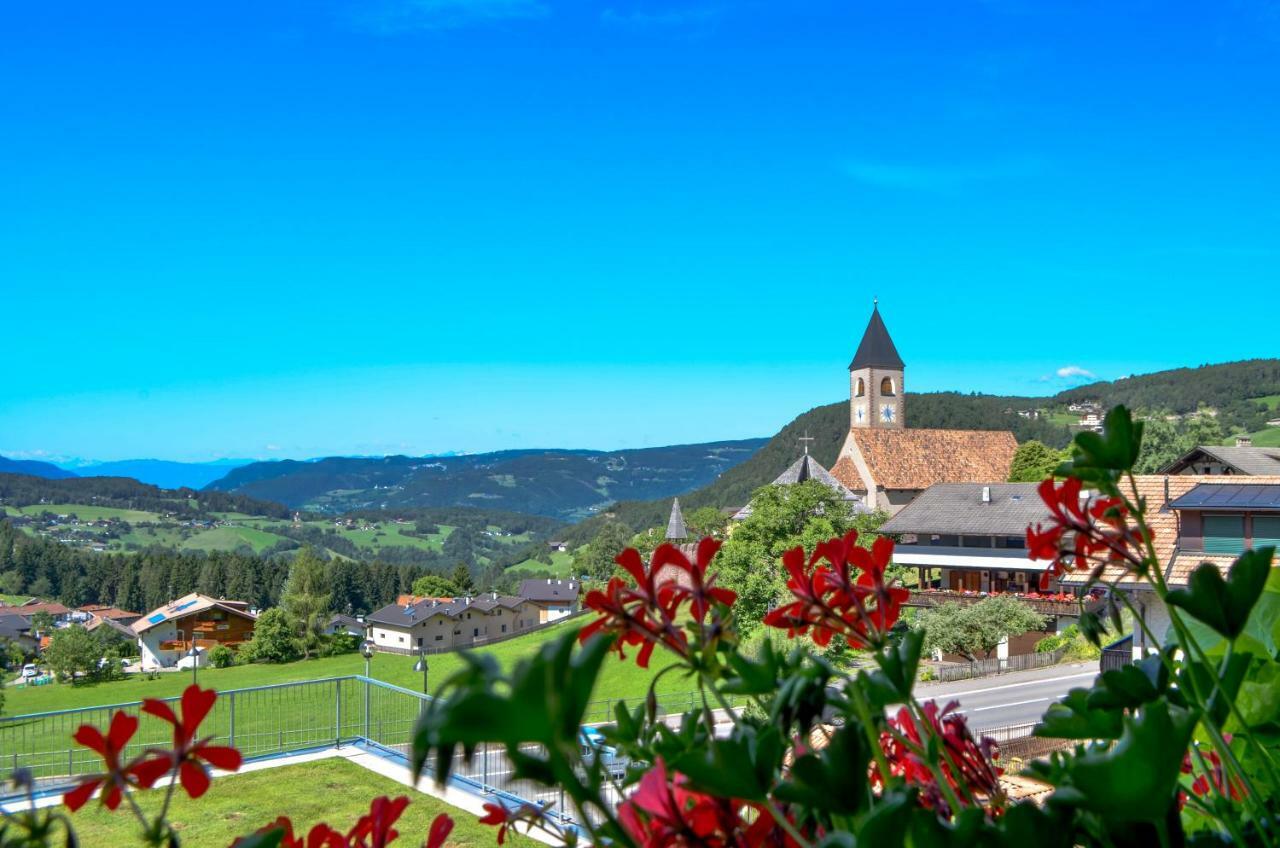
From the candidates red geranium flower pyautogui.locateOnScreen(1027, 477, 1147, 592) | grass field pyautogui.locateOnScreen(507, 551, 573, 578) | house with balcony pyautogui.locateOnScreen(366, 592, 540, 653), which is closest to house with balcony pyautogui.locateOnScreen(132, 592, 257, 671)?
house with balcony pyautogui.locateOnScreen(366, 592, 540, 653)

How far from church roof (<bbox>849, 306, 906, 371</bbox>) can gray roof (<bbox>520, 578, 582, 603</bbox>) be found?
25983 mm

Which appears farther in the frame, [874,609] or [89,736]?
[874,609]

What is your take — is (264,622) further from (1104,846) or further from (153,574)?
(1104,846)

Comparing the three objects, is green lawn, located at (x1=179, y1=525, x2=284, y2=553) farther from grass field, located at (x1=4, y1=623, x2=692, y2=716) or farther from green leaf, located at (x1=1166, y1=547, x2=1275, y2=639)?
green leaf, located at (x1=1166, y1=547, x2=1275, y2=639)

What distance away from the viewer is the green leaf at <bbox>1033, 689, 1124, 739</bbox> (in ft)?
2.55

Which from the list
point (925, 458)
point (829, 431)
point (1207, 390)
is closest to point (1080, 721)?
point (925, 458)

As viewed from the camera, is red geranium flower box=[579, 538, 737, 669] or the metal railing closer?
red geranium flower box=[579, 538, 737, 669]

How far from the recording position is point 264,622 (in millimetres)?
52688

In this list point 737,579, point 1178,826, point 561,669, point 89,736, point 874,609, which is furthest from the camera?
point 737,579

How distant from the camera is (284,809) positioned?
10945 mm

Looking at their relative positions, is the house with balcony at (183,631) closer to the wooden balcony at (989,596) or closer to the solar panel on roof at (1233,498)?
the wooden balcony at (989,596)

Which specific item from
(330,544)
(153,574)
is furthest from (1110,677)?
(330,544)

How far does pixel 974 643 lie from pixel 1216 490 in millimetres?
13556

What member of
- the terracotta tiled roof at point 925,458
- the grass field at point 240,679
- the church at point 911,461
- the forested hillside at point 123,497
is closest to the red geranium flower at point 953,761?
the grass field at point 240,679
